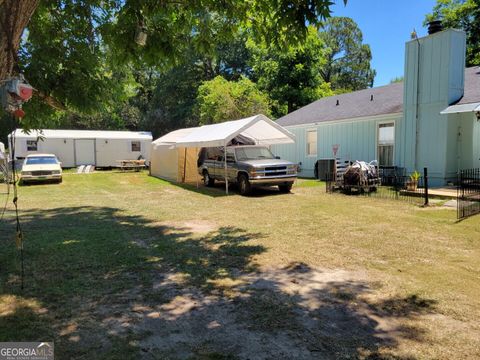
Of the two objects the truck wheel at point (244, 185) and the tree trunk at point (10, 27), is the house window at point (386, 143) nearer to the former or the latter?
the truck wheel at point (244, 185)

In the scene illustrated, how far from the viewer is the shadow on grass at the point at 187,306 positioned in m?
3.45

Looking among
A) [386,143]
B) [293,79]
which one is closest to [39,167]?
[386,143]

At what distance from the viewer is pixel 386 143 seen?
15.9 meters

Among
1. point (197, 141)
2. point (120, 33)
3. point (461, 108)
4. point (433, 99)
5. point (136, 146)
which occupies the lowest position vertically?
point (197, 141)

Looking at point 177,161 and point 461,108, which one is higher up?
Answer: point 461,108

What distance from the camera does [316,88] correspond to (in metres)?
31.1

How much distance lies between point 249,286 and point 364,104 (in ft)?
50.4

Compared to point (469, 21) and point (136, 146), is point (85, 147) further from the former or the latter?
point (469, 21)

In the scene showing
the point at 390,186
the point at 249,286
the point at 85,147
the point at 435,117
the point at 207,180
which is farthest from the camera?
the point at 85,147

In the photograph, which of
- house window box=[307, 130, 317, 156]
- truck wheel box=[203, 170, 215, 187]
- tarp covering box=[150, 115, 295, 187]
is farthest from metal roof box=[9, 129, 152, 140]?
house window box=[307, 130, 317, 156]

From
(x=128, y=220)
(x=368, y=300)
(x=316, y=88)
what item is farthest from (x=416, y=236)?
(x=316, y=88)

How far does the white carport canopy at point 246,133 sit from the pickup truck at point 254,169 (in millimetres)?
529

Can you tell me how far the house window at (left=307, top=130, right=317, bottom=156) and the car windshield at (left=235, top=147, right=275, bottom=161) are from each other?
5434mm

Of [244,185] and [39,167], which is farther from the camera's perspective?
[39,167]
